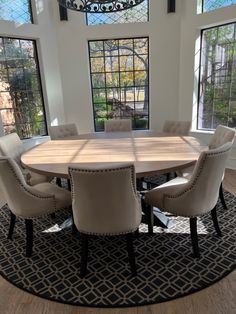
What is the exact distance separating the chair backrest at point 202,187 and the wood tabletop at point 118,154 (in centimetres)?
20

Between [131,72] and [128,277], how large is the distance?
3728mm

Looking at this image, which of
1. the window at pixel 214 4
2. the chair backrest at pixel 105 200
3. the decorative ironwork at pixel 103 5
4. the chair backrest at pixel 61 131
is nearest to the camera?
the chair backrest at pixel 105 200

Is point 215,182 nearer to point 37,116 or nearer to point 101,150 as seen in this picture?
point 101,150

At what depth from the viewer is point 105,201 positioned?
159 centimetres

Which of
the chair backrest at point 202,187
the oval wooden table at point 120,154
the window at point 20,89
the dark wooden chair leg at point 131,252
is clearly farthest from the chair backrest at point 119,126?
the dark wooden chair leg at point 131,252

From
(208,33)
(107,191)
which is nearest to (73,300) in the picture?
(107,191)

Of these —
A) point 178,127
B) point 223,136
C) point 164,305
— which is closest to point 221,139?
point 223,136

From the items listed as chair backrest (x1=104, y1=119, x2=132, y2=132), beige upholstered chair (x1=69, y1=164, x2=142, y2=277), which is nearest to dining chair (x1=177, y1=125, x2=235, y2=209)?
beige upholstered chair (x1=69, y1=164, x2=142, y2=277)

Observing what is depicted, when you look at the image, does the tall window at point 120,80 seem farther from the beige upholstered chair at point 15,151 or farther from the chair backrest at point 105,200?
the chair backrest at point 105,200

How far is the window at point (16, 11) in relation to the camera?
12.4ft

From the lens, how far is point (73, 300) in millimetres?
1645

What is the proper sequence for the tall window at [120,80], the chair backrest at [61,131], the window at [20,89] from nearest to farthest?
the chair backrest at [61,131]
the window at [20,89]
the tall window at [120,80]

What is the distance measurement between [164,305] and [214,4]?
4.14 meters

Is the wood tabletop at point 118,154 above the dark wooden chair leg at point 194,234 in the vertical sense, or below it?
above
